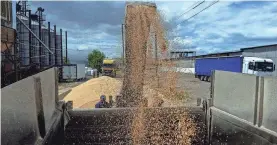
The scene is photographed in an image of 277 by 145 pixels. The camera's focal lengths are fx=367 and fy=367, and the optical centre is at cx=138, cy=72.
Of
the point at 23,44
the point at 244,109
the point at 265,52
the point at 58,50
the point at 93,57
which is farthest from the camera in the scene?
the point at 93,57

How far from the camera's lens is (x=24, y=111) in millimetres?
2072

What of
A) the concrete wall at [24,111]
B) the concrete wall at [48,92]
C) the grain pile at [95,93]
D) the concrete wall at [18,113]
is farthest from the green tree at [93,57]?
the concrete wall at [18,113]

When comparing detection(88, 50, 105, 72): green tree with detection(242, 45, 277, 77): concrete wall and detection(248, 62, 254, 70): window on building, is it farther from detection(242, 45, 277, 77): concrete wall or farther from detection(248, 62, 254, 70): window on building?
detection(248, 62, 254, 70): window on building

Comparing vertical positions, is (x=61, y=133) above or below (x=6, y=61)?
below

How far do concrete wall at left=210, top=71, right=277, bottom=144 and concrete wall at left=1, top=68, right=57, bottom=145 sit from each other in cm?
154

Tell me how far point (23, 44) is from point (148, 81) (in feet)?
34.1

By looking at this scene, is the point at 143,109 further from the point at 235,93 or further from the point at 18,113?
the point at 18,113

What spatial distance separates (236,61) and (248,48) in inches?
456

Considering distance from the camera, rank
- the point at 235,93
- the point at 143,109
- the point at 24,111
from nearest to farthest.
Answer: the point at 24,111
the point at 235,93
the point at 143,109

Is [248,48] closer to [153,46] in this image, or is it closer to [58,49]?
[58,49]

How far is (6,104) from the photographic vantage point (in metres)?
1.66

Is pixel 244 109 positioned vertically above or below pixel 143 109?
above

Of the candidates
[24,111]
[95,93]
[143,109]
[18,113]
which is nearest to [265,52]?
[95,93]

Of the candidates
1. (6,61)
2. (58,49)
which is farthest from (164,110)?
(58,49)
